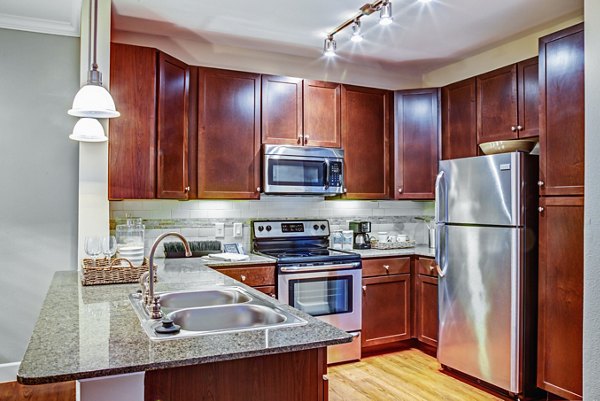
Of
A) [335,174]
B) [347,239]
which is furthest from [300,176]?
[347,239]

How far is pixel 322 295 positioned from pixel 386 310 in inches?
25.3

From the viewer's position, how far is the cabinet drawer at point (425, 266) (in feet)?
12.2

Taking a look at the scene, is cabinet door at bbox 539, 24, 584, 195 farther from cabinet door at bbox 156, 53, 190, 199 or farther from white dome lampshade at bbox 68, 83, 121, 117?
white dome lampshade at bbox 68, 83, 121, 117

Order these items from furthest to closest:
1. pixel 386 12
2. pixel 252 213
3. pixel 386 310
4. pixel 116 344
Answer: pixel 252 213 → pixel 386 310 → pixel 386 12 → pixel 116 344

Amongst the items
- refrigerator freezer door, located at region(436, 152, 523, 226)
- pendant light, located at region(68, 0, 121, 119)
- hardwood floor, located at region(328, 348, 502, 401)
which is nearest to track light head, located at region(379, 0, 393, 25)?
refrigerator freezer door, located at region(436, 152, 523, 226)

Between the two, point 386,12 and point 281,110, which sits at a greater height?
point 386,12

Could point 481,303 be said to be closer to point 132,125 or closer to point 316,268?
point 316,268

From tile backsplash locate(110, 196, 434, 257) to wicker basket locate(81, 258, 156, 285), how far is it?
110 cm

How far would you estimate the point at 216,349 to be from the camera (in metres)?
1.30

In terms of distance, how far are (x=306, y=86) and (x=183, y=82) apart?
3.42 feet

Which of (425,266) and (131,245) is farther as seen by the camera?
(425,266)

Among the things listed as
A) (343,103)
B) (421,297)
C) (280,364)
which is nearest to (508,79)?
(343,103)

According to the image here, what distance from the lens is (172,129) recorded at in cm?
319

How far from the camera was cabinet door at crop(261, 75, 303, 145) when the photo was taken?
3.67 meters
